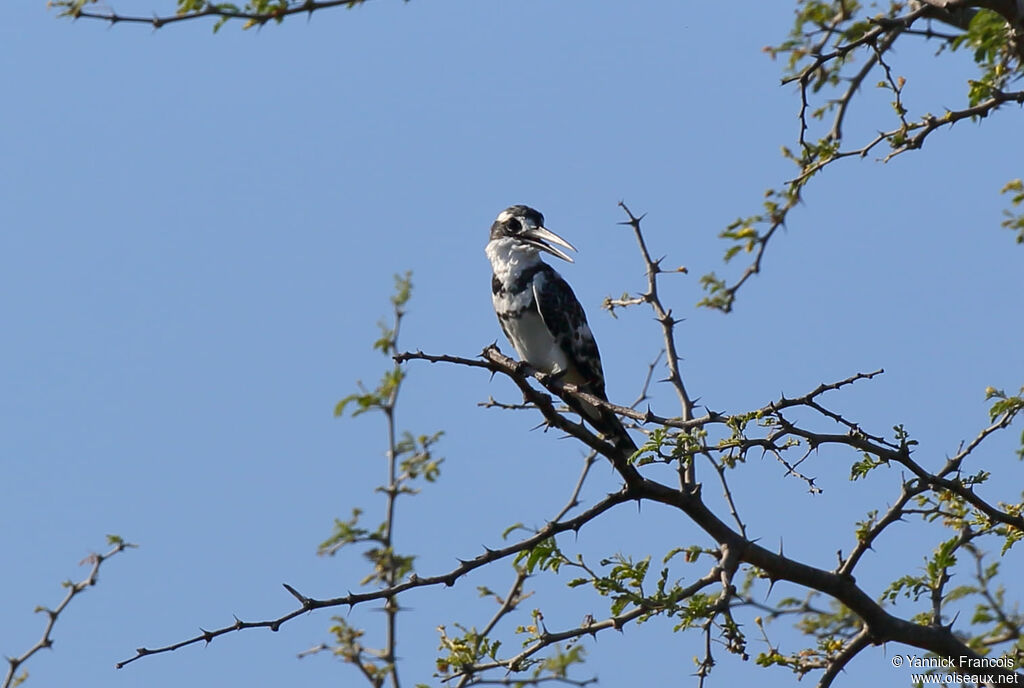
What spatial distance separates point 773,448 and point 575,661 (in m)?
2.25

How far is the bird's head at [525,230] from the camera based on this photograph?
296 inches

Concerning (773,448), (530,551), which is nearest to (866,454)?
(773,448)

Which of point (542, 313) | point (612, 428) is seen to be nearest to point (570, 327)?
point (542, 313)

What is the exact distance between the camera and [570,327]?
24.6ft

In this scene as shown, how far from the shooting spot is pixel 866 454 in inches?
172

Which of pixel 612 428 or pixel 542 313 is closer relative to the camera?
pixel 612 428

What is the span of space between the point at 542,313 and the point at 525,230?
655 millimetres

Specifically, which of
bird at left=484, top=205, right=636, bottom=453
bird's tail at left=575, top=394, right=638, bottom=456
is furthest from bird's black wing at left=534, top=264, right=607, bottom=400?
bird's tail at left=575, top=394, right=638, bottom=456

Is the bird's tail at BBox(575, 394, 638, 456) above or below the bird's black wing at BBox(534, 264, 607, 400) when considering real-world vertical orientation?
below

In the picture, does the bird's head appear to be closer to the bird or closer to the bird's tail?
the bird

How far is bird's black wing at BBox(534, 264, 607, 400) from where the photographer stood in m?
7.42

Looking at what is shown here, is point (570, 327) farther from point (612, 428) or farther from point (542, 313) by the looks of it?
point (612, 428)

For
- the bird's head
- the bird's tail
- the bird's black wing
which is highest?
the bird's head

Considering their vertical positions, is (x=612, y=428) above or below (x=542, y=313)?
below
